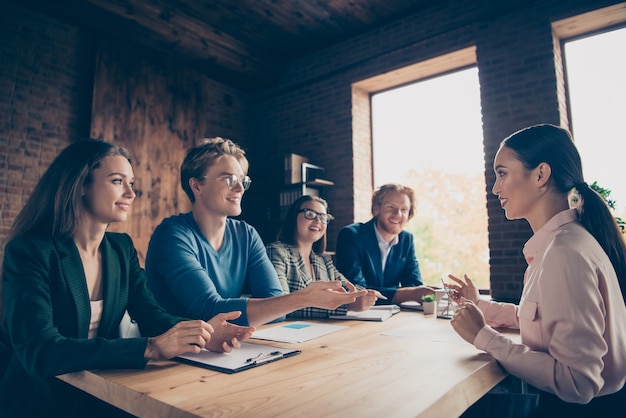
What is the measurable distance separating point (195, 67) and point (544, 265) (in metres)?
5.35

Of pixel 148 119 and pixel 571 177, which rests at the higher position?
pixel 148 119

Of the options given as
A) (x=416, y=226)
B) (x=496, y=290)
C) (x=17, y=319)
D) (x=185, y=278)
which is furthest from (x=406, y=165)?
(x=17, y=319)

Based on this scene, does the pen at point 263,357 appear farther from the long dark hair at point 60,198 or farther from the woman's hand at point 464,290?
the woman's hand at point 464,290

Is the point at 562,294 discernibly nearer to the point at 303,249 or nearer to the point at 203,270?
the point at 203,270

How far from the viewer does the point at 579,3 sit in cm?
382

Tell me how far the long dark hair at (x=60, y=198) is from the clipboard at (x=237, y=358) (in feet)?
2.01

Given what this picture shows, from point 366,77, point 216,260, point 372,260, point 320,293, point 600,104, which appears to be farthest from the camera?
point 366,77

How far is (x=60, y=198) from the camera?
1.39 m

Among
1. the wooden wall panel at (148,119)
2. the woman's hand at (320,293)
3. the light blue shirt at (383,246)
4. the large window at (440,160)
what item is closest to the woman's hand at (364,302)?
the woman's hand at (320,293)

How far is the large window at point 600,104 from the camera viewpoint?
3.85 m

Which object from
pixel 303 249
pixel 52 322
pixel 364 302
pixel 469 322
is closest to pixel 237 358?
pixel 52 322

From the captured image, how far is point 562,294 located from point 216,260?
136 cm

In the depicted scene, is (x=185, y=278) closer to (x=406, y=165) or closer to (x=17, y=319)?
(x=17, y=319)

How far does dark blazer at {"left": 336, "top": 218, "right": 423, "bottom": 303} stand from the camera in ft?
10.2
